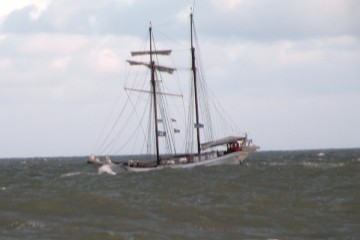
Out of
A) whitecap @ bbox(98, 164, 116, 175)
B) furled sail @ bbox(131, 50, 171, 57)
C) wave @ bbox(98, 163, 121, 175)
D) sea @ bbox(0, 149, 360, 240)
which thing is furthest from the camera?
furled sail @ bbox(131, 50, 171, 57)

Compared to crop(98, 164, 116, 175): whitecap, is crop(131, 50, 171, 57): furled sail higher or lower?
higher

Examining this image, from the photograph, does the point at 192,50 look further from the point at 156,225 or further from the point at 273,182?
the point at 156,225

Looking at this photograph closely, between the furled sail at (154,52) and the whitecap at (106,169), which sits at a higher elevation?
the furled sail at (154,52)

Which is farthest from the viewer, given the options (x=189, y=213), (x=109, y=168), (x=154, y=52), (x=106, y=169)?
(x=154, y=52)

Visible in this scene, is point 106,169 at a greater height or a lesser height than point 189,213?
greater

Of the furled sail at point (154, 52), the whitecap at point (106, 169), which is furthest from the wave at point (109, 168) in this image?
the furled sail at point (154, 52)

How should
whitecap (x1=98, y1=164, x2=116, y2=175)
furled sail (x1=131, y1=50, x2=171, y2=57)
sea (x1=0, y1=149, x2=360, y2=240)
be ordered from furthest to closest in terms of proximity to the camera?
furled sail (x1=131, y1=50, x2=171, y2=57) < whitecap (x1=98, y1=164, x2=116, y2=175) < sea (x1=0, y1=149, x2=360, y2=240)

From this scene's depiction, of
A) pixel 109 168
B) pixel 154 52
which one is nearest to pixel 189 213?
pixel 109 168

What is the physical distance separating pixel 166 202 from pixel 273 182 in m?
15.1

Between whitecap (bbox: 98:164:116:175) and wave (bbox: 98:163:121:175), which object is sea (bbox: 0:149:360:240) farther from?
wave (bbox: 98:163:121:175)

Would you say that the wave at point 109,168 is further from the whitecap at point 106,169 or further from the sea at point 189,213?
the sea at point 189,213

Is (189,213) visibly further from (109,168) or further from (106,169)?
(109,168)

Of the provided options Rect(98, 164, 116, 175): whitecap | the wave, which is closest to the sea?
Rect(98, 164, 116, 175): whitecap

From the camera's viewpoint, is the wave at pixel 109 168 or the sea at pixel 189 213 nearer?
the sea at pixel 189 213
